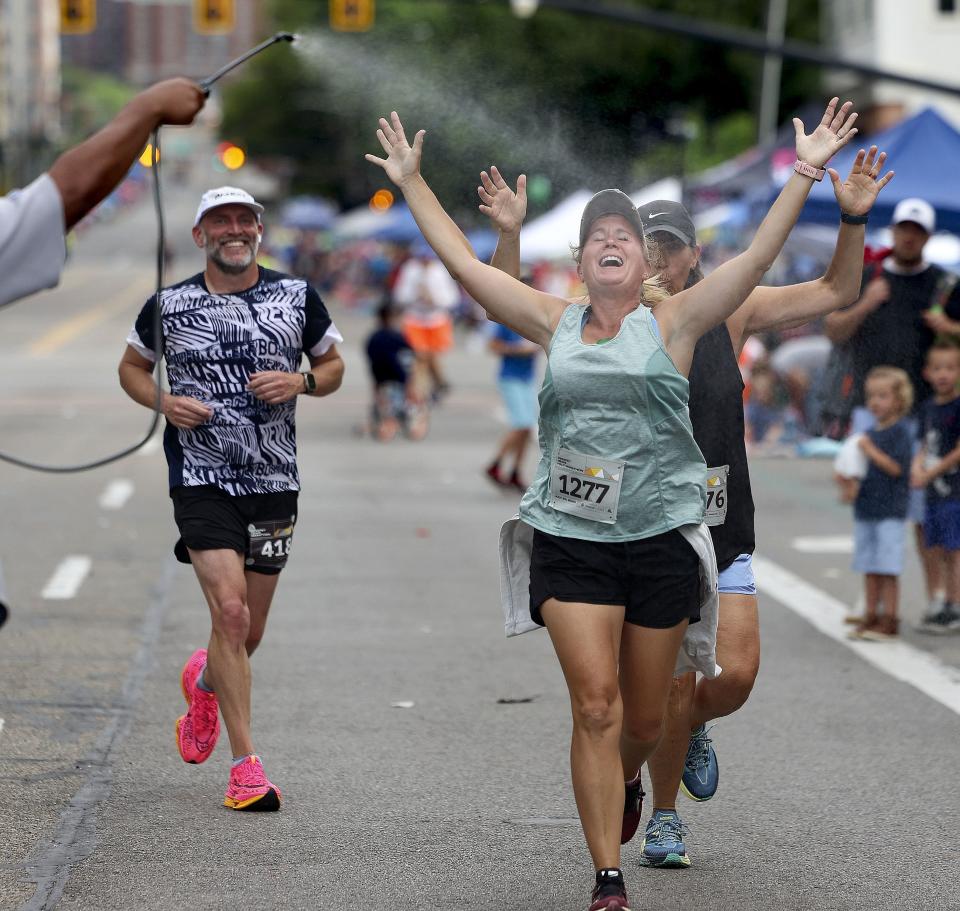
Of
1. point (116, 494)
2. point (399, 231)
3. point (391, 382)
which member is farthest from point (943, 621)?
point (399, 231)

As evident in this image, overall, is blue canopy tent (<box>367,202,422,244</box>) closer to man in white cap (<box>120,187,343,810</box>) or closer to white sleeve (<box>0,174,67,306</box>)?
man in white cap (<box>120,187,343,810</box>)

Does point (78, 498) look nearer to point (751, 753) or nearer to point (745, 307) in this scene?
point (751, 753)

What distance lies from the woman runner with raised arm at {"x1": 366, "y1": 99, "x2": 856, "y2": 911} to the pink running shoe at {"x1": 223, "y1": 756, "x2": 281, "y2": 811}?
1388mm

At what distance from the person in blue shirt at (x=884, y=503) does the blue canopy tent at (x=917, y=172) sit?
602 centimetres

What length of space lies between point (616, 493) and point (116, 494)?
11.2 meters

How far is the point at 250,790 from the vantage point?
601cm

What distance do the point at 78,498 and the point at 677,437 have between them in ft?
36.0

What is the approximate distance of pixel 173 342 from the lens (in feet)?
20.9

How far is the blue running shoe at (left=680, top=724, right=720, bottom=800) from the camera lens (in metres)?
5.82

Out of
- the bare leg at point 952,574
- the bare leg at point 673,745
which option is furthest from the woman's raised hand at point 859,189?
the bare leg at point 952,574

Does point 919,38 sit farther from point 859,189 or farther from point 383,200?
point 859,189

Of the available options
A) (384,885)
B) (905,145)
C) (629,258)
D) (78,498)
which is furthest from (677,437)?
(905,145)

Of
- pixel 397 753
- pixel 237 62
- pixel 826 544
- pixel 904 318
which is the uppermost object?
pixel 237 62

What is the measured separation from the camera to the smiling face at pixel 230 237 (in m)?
6.29
